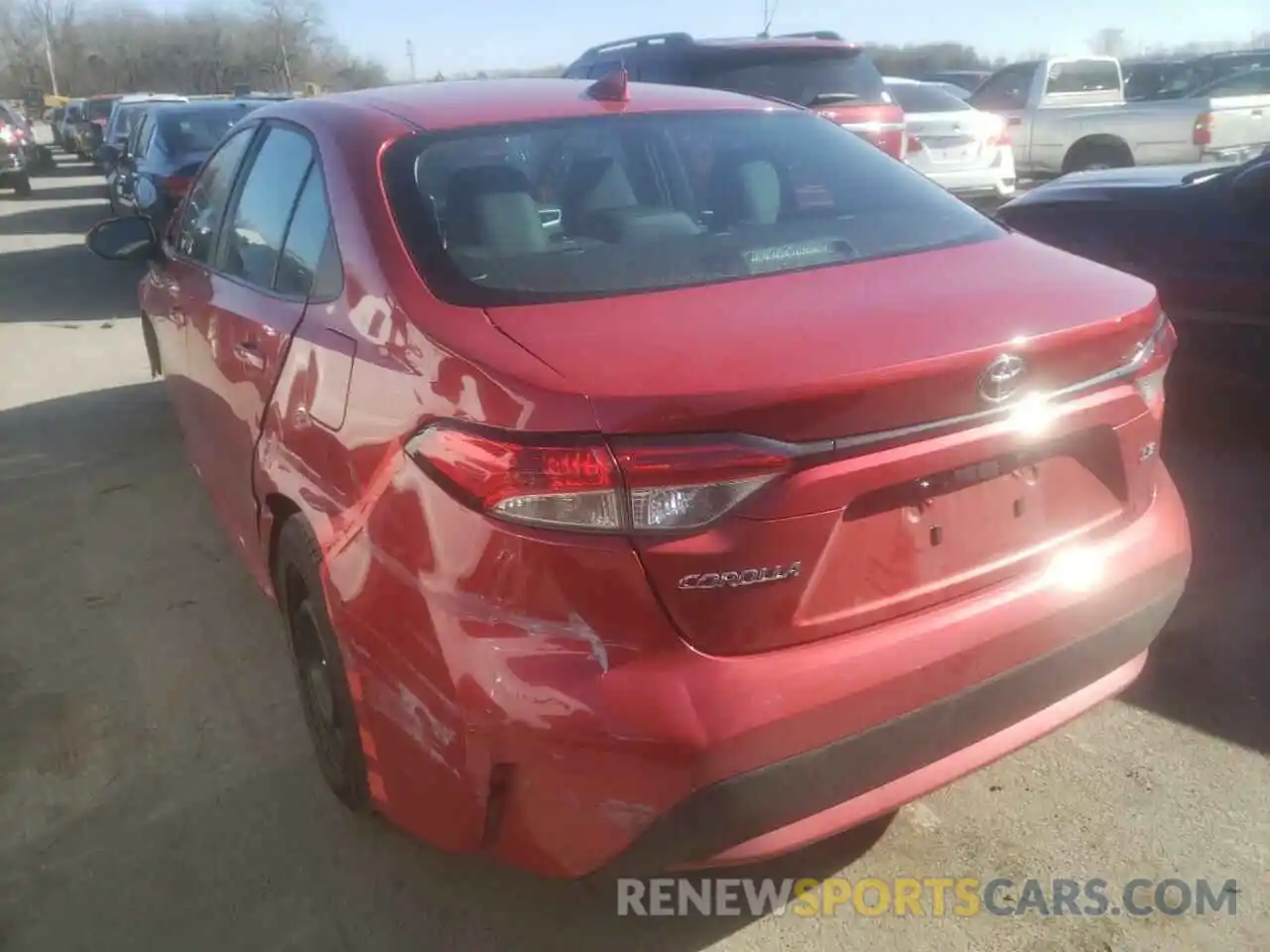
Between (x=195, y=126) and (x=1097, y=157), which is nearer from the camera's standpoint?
(x=195, y=126)

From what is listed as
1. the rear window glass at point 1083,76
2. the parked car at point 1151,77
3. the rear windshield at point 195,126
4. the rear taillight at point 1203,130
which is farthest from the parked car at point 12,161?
the parked car at point 1151,77

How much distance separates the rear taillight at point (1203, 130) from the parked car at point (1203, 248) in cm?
734

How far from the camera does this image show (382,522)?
2207 mm

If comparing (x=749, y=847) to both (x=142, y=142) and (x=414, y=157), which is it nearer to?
(x=414, y=157)

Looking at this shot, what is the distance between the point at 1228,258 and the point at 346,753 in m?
4.10

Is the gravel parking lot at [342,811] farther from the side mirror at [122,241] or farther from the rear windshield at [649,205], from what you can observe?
the rear windshield at [649,205]

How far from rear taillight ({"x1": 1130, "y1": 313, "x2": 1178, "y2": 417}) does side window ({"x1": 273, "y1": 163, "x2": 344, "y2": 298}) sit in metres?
1.65

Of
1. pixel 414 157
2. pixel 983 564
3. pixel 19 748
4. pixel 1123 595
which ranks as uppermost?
pixel 414 157

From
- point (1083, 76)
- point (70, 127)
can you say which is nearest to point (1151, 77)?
point (1083, 76)

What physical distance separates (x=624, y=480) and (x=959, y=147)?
9727 mm

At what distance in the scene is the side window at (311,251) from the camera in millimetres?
2596

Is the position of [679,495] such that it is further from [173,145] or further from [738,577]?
[173,145]

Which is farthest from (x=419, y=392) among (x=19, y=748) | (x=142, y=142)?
(x=142, y=142)

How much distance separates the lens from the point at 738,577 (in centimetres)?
191
